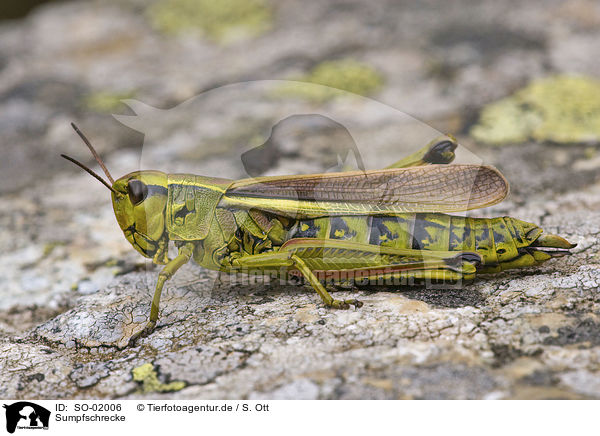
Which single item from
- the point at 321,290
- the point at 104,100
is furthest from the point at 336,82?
the point at 321,290

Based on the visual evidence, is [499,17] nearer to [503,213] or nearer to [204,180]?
[503,213]

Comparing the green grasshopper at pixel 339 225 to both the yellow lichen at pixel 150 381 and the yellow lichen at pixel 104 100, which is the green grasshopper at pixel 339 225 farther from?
the yellow lichen at pixel 104 100

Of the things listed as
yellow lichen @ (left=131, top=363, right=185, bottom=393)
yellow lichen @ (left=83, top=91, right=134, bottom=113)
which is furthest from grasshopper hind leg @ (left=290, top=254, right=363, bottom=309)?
yellow lichen @ (left=83, top=91, right=134, bottom=113)
